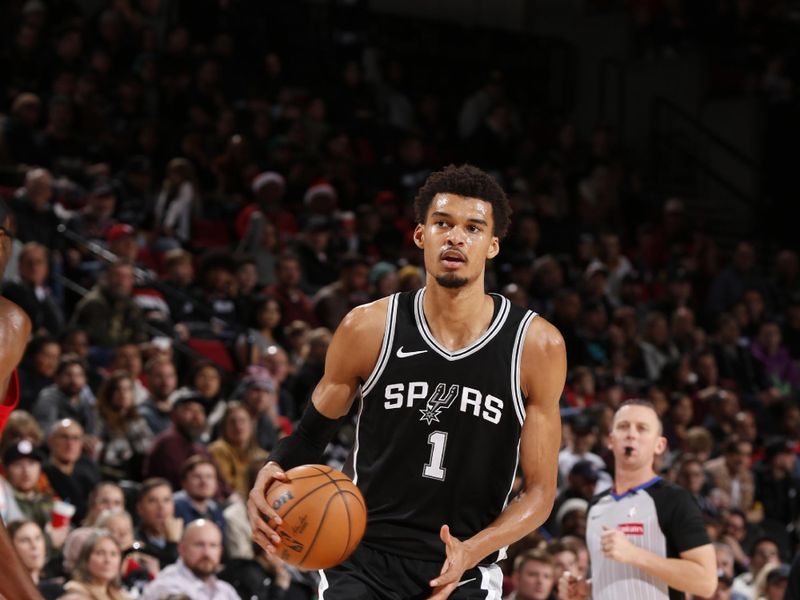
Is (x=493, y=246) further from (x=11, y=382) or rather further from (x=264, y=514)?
(x=11, y=382)

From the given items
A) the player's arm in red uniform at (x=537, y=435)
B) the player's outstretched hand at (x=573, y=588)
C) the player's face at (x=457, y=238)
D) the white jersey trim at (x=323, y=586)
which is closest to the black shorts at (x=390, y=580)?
the white jersey trim at (x=323, y=586)

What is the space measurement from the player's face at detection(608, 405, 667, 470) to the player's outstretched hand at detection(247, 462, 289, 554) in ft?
5.96

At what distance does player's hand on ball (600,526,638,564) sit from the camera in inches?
207

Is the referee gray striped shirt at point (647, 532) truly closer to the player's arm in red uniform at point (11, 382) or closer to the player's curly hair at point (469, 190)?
the player's curly hair at point (469, 190)

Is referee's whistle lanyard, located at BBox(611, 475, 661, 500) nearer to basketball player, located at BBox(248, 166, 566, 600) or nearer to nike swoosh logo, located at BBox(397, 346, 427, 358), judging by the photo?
basketball player, located at BBox(248, 166, 566, 600)

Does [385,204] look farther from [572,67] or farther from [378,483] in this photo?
[378,483]

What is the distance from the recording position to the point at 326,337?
418 inches

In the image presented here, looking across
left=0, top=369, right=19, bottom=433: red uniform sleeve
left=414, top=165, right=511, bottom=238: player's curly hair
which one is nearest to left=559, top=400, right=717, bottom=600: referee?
left=414, top=165, right=511, bottom=238: player's curly hair

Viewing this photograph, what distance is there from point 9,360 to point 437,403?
1.32m

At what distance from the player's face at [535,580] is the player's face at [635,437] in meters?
2.44

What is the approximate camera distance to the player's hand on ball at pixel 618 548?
17.2ft

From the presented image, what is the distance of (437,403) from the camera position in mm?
4312

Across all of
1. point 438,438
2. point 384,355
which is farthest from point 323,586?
point 384,355

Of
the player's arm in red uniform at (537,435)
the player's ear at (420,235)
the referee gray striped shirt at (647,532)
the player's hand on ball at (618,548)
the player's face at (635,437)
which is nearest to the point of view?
the player's arm in red uniform at (537,435)
